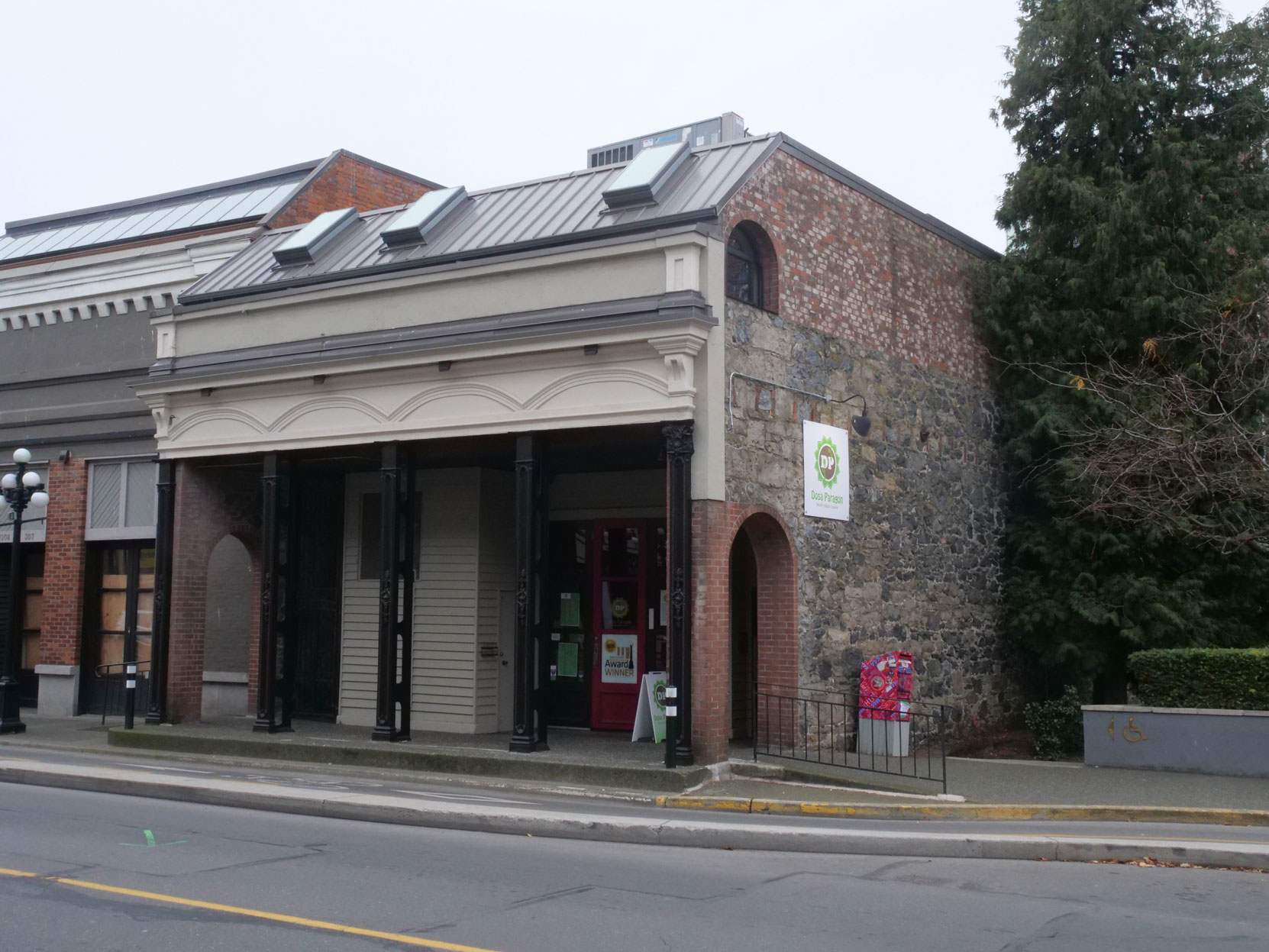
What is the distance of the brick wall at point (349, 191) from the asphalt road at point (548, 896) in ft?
43.9

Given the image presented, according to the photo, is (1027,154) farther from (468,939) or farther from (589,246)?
(468,939)

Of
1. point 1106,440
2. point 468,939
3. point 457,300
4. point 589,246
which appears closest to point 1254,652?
point 1106,440

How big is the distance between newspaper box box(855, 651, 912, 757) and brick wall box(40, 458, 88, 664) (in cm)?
1386

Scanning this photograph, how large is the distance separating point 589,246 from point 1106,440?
8.72 m

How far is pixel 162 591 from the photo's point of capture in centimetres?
1845

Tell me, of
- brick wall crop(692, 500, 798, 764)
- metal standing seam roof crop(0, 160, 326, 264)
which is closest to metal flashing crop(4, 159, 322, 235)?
metal standing seam roof crop(0, 160, 326, 264)

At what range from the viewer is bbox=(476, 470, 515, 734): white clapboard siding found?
58.9 ft

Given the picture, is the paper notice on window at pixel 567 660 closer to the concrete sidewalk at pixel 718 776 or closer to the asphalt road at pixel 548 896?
the concrete sidewalk at pixel 718 776

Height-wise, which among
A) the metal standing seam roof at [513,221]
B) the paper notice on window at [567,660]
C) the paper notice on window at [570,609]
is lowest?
the paper notice on window at [567,660]

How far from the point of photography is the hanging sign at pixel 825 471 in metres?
15.9

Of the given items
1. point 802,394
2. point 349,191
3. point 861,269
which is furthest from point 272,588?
point 349,191

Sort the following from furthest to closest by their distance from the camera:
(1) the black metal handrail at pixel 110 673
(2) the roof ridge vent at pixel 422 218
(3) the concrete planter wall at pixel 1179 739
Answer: (1) the black metal handrail at pixel 110 673 → (2) the roof ridge vent at pixel 422 218 → (3) the concrete planter wall at pixel 1179 739

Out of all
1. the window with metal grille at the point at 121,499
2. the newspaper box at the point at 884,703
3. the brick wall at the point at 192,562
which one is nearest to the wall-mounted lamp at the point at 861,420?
the newspaper box at the point at 884,703

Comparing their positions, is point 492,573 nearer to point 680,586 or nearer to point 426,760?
point 426,760
